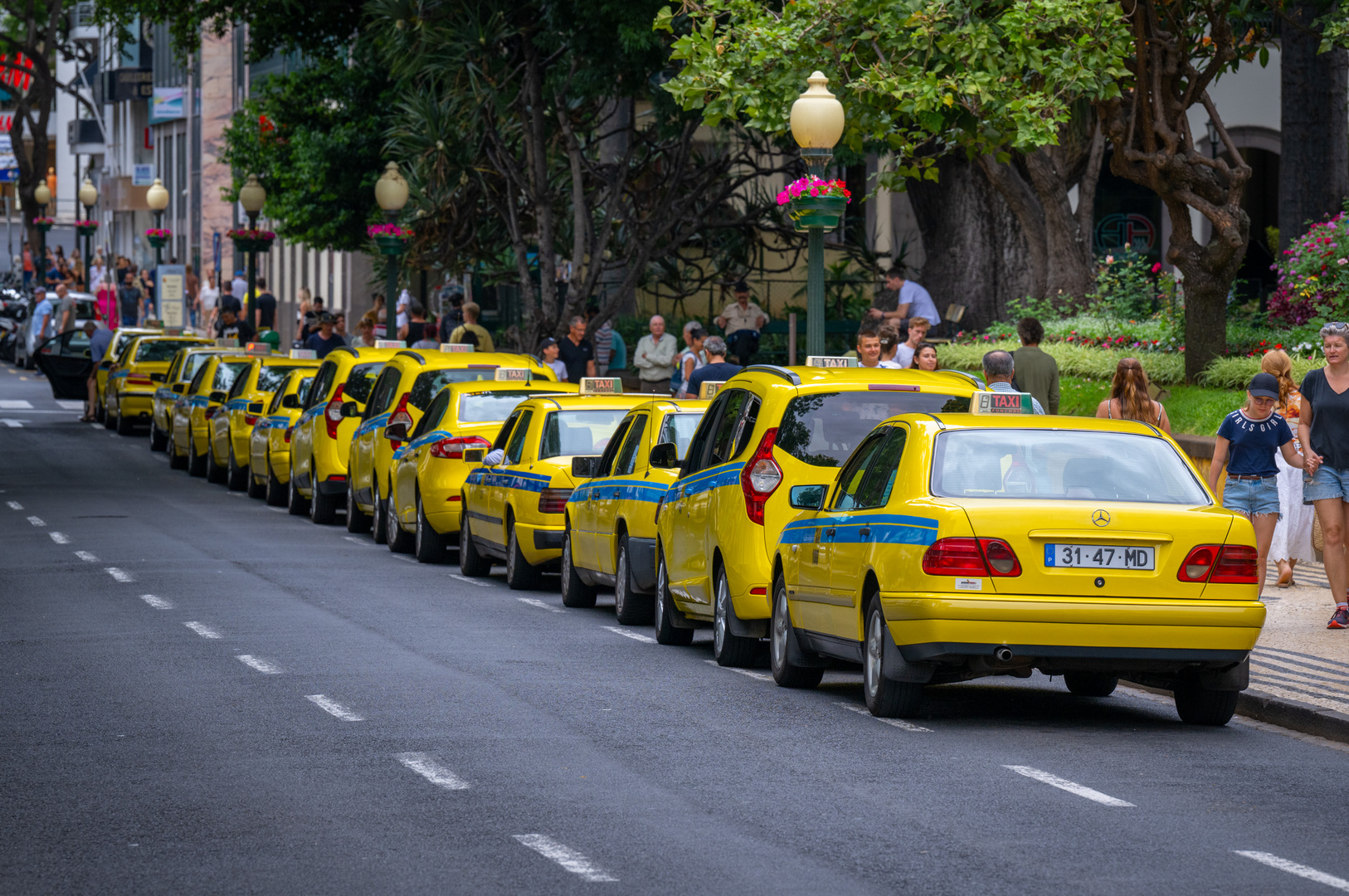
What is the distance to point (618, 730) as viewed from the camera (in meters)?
10.3

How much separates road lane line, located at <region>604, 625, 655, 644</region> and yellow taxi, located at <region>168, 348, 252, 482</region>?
14.8 meters

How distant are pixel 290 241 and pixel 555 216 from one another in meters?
10.5

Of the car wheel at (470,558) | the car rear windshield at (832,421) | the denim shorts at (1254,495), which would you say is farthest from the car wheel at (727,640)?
the car wheel at (470,558)

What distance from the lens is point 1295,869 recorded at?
7.50m

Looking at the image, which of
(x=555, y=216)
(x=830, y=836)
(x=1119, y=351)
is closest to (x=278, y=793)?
(x=830, y=836)

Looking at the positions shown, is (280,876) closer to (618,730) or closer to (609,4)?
(618,730)

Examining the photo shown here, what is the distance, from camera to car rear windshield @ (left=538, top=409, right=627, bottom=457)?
17609mm

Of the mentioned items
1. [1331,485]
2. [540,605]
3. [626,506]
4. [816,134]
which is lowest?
[540,605]

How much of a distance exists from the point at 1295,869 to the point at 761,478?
5.25 meters

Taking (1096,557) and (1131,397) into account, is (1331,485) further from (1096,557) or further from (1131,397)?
(1096,557)

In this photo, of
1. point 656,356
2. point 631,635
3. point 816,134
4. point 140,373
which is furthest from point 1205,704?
point 140,373

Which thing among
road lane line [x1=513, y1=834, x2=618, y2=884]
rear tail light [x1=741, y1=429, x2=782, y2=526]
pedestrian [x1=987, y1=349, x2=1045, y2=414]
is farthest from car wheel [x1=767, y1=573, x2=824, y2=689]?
road lane line [x1=513, y1=834, x2=618, y2=884]

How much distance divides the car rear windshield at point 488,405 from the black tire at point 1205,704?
9.53 metres

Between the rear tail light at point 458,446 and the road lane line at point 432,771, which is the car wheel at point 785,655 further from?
the rear tail light at point 458,446
